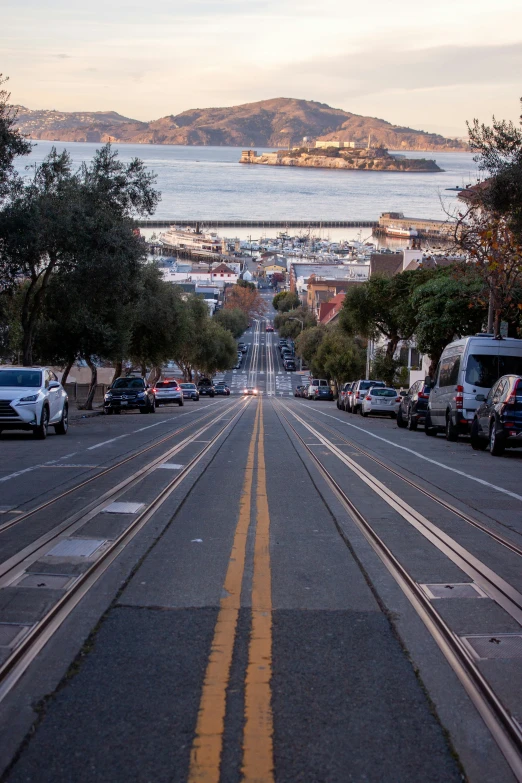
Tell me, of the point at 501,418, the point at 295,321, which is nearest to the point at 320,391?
the point at 501,418

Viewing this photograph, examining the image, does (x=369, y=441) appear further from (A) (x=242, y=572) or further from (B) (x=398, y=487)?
(A) (x=242, y=572)

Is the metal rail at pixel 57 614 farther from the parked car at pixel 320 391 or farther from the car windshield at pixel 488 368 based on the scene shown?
the parked car at pixel 320 391

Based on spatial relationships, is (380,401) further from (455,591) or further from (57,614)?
(57,614)

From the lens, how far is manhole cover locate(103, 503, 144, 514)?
984cm

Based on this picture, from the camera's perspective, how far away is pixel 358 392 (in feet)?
134

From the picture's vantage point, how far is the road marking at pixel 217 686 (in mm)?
3844

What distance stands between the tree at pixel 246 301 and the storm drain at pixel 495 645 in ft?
538

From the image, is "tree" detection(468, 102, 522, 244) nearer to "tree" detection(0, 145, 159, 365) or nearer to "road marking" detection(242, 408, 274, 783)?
"tree" detection(0, 145, 159, 365)

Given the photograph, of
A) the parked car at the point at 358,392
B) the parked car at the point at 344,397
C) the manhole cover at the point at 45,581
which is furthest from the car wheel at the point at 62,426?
the parked car at the point at 344,397

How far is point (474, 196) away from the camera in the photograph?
26500 mm

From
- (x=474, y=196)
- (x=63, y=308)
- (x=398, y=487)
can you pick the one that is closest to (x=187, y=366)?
(x=63, y=308)

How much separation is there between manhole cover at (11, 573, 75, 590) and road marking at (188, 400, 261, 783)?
1199 mm

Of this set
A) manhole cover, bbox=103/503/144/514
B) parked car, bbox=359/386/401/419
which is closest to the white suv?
manhole cover, bbox=103/503/144/514

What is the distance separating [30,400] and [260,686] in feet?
51.3
